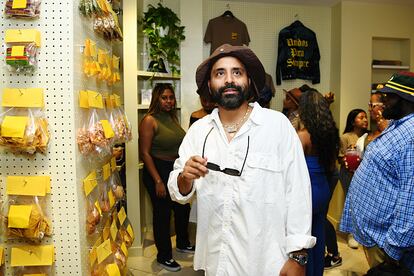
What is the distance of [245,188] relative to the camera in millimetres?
1335

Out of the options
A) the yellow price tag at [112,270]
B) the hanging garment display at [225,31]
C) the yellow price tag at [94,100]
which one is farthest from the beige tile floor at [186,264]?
the hanging garment display at [225,31]

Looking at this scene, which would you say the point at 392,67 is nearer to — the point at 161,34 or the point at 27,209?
the point at 161,34

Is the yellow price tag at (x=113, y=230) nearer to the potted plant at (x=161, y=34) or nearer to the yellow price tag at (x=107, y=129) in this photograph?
the yellow price tag at (x=107, y=129)

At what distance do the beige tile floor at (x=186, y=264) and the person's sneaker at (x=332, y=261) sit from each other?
0.11 feet

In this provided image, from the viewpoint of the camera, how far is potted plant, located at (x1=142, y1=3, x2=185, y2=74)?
11.9 ft

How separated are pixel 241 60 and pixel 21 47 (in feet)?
2.90

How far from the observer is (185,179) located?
1.38 meters

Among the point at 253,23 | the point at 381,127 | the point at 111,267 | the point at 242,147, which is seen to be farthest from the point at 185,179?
the point at 253,23

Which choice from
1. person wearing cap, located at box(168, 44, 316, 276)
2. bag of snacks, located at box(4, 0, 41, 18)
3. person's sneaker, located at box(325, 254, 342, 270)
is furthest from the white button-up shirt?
person's sneaker, located at box(325, 254, 342, 270)

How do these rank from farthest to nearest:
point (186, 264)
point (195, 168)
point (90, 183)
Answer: point (186, 264)
point (90, 183)
point (195, 168)

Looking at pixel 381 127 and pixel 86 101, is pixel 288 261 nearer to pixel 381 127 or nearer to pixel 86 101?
pixel 86 101

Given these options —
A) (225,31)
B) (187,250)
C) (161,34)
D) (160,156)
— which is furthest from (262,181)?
(225,31)

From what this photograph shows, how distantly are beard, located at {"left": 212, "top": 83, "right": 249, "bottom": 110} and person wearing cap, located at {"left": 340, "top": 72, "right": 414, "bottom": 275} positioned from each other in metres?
0.75

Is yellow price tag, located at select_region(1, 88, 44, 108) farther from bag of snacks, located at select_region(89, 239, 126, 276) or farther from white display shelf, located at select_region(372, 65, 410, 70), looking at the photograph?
white display shelf, located at select_region(372, 65, 410, 70)
